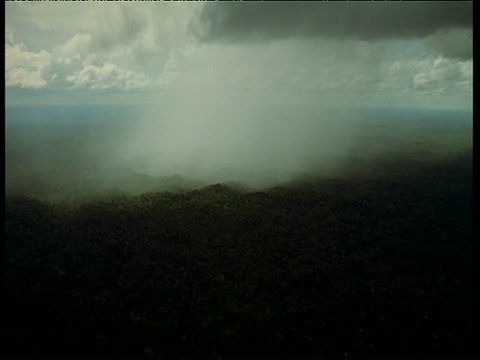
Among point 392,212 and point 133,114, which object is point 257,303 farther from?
point 133,114

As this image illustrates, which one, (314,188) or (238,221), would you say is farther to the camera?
(314,188)

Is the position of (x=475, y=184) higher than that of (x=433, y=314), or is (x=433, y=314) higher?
(x=475, y=184)

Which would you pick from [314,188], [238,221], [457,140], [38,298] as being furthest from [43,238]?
[457,140]

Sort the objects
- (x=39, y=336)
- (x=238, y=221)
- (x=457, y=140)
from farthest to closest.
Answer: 1. (x=457, y=140)
2. (x=238, y=221)
3. (x=39, y=336)

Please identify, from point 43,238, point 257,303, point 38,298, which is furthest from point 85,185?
point 257,303

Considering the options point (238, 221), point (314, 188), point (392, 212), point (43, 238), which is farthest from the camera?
point (314, 188)

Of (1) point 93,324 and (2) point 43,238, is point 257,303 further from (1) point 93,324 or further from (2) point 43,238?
(2) point 43,238

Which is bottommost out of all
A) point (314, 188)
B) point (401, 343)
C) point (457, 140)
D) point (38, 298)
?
Result: point (401, 343)
